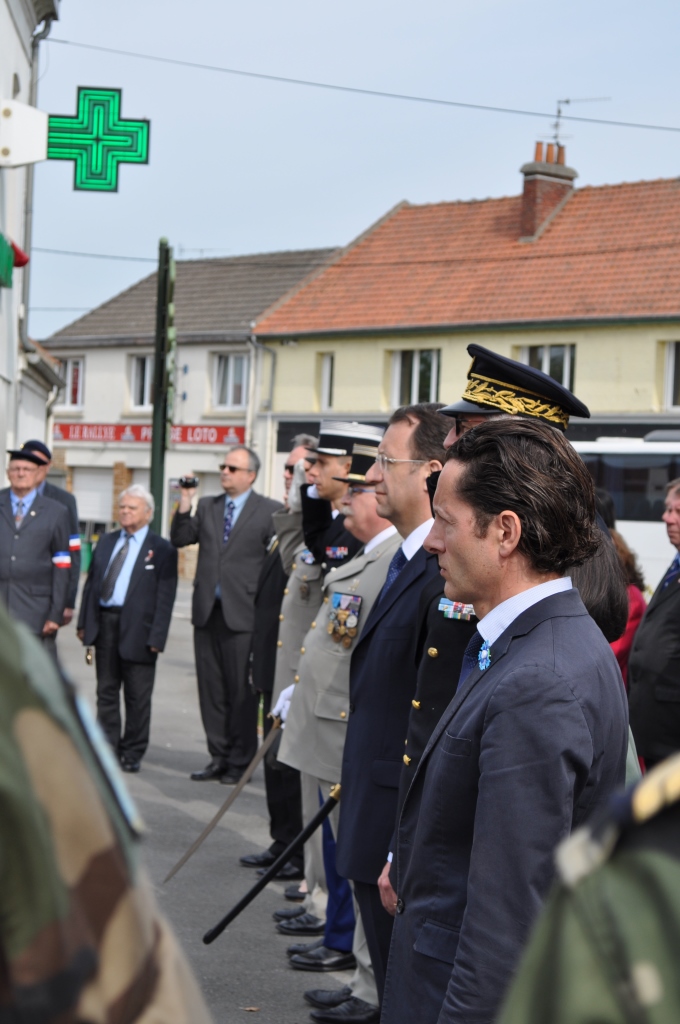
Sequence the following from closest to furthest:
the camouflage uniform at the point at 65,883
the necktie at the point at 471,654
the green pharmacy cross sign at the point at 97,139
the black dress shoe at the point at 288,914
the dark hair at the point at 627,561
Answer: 1. the camouflage uniform at the point at 65,883
2. the necktie at the point at 471,654
3. the black dress shoe at the point at 288,914
4. the dark hair at the point at 627,561
5. the green pharmacy cross sign at the point at 97,139

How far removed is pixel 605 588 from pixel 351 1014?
196 centimetres

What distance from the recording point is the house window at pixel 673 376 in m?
25.3

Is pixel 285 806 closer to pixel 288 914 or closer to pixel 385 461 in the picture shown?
pixel 288 914

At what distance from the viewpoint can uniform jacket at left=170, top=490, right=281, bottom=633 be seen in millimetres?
8680

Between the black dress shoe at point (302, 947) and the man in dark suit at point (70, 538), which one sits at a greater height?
the man in dark suit at point (70, 538)

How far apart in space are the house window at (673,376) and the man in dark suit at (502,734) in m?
23.7

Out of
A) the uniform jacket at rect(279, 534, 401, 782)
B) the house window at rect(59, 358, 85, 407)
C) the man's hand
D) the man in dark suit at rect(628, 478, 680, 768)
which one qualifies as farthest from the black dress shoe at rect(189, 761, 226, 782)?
the house window at rect(59, 358, 85, 407)

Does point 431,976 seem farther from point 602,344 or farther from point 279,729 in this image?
point 602,344

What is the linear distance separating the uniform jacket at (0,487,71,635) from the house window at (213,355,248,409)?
24.3 m

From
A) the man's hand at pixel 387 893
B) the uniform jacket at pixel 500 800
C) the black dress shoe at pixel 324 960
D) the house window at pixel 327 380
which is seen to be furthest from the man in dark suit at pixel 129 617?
the house window at pixel 327 380

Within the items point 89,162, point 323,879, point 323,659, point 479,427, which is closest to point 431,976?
point 479,427

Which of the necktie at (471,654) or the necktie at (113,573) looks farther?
the necktie at (113,573)

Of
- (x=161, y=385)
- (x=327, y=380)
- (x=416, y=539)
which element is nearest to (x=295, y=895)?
(x=416, y=539)

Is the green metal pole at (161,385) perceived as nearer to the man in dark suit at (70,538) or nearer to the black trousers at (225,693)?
the man in dark suit at (70,538)
